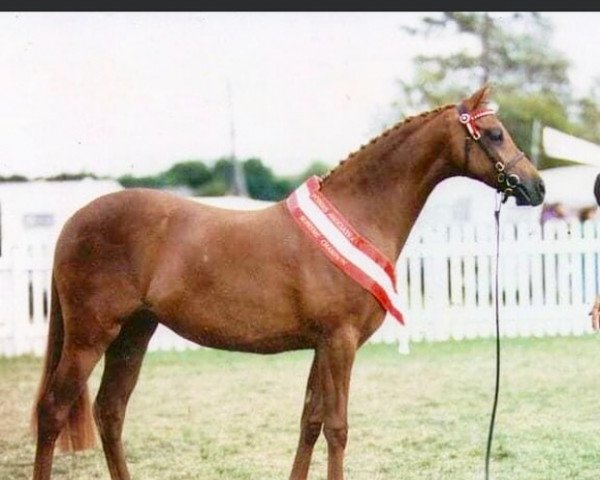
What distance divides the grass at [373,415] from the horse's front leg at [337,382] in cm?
99

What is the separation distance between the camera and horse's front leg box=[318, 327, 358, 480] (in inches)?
165

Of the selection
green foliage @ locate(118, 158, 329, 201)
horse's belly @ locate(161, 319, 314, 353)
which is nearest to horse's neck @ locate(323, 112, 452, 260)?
horse's belly @ locate(161, 319, 314, 353)

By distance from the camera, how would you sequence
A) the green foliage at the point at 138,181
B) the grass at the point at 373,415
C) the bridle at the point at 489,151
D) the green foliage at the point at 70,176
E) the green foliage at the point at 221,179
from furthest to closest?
the green foliage at the point at 221,179 < the green foliage at the point at 138,181 < the green foliage at the point at 70,176 < the grass at the point at 373,415 < the bridle at the point at 489,151

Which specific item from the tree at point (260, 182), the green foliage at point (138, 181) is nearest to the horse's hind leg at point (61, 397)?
the green foliage at point (138, 181)

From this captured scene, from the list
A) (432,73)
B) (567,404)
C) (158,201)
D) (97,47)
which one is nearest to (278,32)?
(97,47)

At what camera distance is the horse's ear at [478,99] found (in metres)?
4.32

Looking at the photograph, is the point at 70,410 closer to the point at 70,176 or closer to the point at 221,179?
the point at 70,176

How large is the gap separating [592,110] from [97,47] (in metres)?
9.68

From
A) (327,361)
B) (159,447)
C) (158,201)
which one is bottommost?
(159,447)

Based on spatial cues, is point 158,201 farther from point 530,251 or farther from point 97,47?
point 530,251

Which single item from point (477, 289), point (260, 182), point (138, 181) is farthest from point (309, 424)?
point (260, 182)

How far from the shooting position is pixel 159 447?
19.7 feet

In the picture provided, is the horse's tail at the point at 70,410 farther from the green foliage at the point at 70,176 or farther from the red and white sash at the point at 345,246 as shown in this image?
the green foliage at the point at 70,176

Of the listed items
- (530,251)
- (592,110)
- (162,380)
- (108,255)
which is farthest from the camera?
(592,110)
